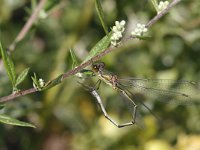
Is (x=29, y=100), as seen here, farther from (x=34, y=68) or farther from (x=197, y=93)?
(x=197, y=93)

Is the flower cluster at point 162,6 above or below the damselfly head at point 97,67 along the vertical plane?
above

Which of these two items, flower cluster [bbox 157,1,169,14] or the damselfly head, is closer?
flower cluster [bbox 157,1,169,14]

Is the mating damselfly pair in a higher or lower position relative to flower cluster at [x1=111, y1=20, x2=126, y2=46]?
lower

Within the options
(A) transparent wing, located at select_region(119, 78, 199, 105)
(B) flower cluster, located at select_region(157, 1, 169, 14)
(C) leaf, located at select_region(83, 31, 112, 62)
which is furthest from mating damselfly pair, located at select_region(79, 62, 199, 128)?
(B) flower cluster, located at select_region(157, 1, 169, 14)

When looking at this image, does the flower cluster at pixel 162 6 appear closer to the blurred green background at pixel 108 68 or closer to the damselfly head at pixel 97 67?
the damselfly head at pixel 97 67

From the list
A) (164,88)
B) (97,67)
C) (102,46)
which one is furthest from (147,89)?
(102,46)

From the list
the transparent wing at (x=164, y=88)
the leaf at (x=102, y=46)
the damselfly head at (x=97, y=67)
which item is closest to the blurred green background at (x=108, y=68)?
the transparent wing at (x=164, y=88)

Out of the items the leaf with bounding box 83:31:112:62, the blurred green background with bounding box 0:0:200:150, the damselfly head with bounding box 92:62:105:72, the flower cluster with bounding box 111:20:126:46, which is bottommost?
the blurred green background with bounding box 0:0:200:150

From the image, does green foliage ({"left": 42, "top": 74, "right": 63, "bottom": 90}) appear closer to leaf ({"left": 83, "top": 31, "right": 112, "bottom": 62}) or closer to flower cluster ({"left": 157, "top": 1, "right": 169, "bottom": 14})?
leaf ({"left": 83, "top": 31, "right": 112, "bottom": 62})
